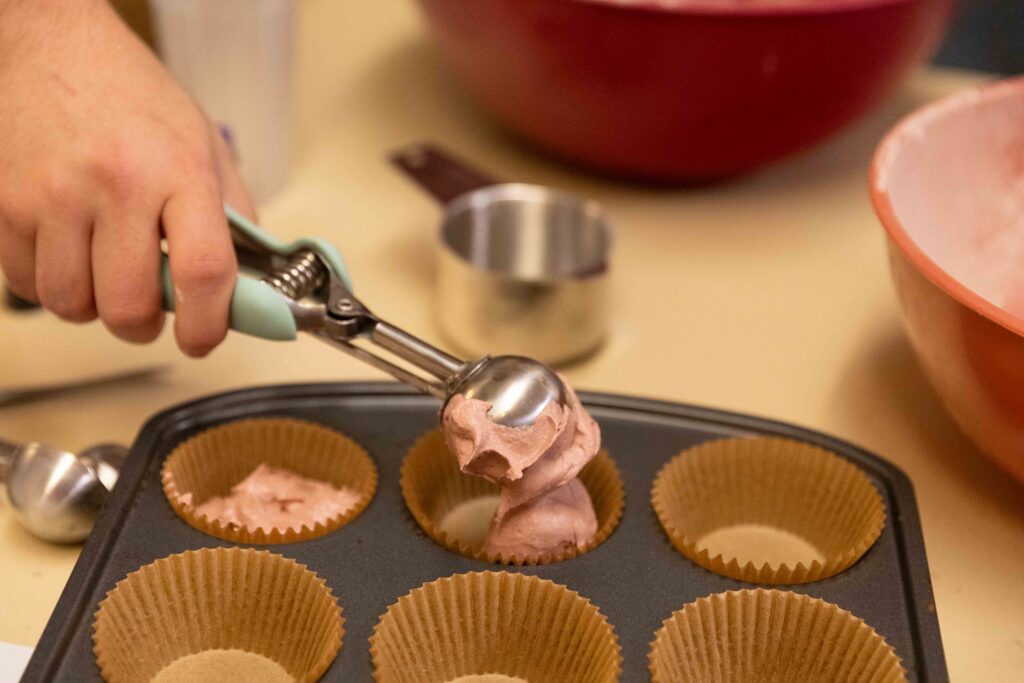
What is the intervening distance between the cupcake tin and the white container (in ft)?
1.54

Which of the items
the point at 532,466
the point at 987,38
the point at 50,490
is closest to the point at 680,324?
the point at 532,466

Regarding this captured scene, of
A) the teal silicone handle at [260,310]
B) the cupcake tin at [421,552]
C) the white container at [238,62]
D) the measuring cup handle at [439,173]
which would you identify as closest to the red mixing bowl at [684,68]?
the measuring cup handle at [439,173]

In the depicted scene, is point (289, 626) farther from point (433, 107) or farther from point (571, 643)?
point (433, 107)

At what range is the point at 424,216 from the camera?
1.48 meters

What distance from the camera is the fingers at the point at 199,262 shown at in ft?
2.85

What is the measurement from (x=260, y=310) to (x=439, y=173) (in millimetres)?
578

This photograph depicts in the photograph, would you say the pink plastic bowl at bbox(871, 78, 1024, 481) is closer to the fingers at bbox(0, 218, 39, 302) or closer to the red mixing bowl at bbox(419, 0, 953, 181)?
the red mixing bowl at bbox(419, 0, 953, 181)

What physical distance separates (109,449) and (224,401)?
0.37ft

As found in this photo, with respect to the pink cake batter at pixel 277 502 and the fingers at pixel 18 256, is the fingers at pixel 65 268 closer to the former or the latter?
the fingers at pixel 18 256

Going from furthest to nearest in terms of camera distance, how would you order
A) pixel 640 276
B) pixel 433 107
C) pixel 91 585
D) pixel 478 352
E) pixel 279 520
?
1. pixel 433 107
2. pixel 640 276
3. pixel 478 352
4. pixel 279 520
5. pixel 91 585

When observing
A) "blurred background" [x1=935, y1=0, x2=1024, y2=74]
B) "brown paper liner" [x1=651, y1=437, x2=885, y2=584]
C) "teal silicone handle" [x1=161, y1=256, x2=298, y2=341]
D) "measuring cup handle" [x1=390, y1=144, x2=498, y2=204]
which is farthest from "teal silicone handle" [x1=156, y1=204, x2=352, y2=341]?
"blurred background" [x1=935, y1=0, x2=1024, y2=74]

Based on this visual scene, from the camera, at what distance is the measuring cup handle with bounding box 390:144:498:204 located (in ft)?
4.58

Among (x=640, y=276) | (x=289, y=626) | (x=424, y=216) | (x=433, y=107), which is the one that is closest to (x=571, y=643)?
(x=289, y=626)

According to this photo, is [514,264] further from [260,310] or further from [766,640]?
[766,640]
